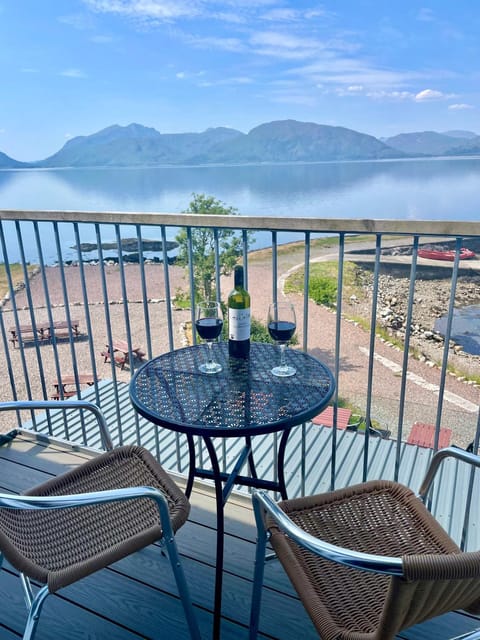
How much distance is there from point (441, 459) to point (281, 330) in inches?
25.3

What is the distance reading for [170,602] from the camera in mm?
1644

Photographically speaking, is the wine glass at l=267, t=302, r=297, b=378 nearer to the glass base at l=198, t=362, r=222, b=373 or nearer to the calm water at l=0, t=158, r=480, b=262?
the glass base at l=198, t=362, r=222, b=373

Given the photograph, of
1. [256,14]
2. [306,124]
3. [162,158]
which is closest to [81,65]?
[256,14]

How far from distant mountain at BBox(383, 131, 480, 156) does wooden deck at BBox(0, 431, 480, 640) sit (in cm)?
11090

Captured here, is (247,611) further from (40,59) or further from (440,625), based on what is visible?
(40,59)

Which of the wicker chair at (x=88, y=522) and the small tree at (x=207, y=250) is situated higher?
the wicker chair at (x=88, y=522)

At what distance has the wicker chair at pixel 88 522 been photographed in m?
1.11

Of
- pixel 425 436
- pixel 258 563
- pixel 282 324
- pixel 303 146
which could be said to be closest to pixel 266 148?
pixel 303 146

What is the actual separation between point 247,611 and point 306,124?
465 ft

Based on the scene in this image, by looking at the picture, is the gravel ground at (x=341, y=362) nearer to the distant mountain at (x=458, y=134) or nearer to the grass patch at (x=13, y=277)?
the grass patch at (x=13, y=277)

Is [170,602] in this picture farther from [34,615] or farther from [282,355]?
[282,355]

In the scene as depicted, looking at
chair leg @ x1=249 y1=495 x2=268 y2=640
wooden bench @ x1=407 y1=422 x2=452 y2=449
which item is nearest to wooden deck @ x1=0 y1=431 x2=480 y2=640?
chair leg @ x1=249 y1=495 x2=268 y2=640

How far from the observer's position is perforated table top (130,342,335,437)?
128 cm

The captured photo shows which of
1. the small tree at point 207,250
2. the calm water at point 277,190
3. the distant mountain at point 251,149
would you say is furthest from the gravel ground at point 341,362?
the distant mountain at point 251,149
